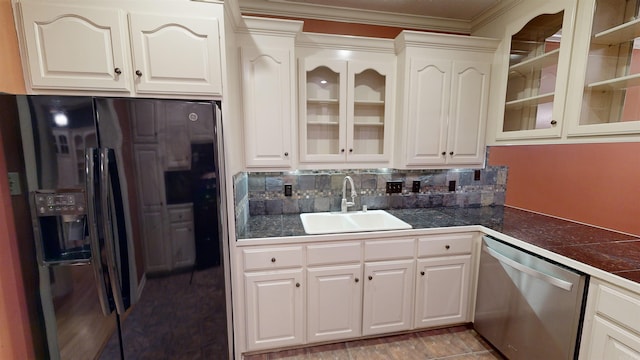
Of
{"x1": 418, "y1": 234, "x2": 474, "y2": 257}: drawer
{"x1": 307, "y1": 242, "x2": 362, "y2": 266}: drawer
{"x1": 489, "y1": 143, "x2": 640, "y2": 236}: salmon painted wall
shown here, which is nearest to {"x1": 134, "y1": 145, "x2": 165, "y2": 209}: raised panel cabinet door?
{"x1": 307, "y1": 242, "x2": 362, "y2": 266}: drawer

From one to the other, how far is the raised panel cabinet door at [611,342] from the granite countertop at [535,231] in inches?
9.7

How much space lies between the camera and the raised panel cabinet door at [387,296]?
5.90 ft

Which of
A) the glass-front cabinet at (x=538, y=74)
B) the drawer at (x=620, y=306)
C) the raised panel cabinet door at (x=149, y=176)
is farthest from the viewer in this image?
the glass-front cabinet at (x=538, y=74)

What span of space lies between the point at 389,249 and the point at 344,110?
111 cm

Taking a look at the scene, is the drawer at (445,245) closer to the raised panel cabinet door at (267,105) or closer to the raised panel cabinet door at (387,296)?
the raised panel cabinet door at (387,296)

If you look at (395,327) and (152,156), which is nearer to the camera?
(152,156)

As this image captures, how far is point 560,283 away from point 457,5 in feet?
6.80

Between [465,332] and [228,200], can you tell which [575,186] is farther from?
[228,200]

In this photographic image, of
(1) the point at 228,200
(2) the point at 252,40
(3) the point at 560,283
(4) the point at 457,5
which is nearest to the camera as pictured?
(3) the point at 560,283

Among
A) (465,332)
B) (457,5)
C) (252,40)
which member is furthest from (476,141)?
(252,40)

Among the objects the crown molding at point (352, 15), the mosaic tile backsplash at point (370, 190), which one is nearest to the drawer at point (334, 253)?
the mosaic tile backsplash at point (370, 190)

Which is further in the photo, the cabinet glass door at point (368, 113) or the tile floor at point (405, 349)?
the cabinet glass door at point (368, 113)

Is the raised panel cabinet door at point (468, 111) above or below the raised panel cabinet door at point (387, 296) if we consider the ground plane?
above

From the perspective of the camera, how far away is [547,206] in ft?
6.99
